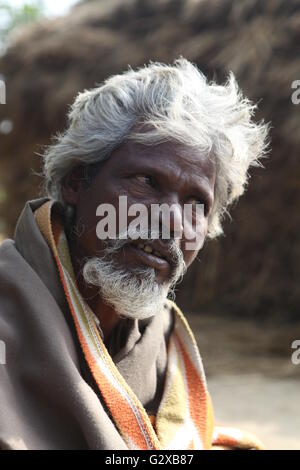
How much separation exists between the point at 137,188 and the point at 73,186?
31 cm

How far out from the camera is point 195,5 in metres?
5.55

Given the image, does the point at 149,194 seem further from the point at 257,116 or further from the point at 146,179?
the point at 257,116

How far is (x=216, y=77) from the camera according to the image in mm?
5500

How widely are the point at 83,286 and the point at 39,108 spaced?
15.6ft

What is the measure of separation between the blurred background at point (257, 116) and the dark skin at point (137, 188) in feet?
8.29

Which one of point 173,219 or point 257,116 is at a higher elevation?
point 257,116
